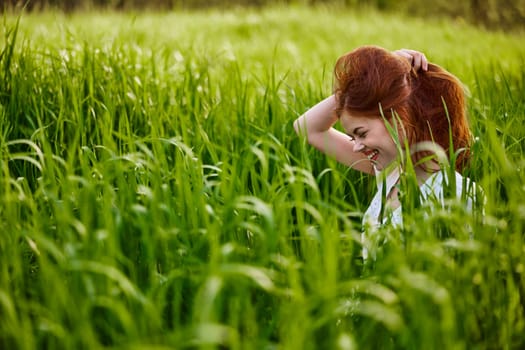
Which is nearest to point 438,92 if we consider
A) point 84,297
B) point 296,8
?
point 84,297

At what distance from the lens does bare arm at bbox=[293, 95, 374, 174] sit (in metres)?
2.33

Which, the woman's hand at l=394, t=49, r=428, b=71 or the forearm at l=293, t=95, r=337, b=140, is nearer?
the woman's hand at l=394, t=49, r=428, b=71

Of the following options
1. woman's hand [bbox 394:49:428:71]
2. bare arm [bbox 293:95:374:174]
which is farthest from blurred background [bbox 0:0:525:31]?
woman's hand [bbox 394:49:428:71]

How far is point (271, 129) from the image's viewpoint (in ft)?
8.45

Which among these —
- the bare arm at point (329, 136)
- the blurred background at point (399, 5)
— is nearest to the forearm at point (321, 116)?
the bare arm at point (329, 136)

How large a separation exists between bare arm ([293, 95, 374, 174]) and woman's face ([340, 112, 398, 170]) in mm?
219

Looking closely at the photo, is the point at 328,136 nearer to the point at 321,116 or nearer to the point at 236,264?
the point at 321,116

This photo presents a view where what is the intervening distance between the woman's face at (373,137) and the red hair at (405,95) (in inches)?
1.0

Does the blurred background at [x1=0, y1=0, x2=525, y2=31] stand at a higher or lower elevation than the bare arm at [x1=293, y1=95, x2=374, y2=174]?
lower

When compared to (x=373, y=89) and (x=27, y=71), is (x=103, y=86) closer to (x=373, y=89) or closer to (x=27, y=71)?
(x=27, y=71)

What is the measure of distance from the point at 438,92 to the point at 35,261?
1.47 meters

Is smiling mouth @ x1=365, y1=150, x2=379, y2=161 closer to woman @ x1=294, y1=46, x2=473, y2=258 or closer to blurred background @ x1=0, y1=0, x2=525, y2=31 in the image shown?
woman @ x1=294, y1=46, x2=473, y2=258

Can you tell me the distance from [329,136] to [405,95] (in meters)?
0.40

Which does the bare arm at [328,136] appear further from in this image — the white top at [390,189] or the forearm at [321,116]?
the white top at [390,189]
